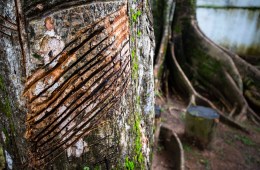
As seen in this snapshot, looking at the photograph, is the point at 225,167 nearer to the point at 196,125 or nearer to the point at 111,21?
the point at 196,125

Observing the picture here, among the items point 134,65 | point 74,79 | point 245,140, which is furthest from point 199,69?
point 74,79

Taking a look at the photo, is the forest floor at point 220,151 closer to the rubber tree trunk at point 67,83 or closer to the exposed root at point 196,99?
the exposed root at point 196,99

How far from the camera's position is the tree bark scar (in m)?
0.96

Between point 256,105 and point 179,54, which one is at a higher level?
point 179,54

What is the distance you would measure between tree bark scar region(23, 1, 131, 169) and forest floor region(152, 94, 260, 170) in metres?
3.02

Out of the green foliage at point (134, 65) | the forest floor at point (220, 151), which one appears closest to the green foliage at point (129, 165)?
the green foliage at point (134, 65)

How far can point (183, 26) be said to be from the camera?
20.8 feet

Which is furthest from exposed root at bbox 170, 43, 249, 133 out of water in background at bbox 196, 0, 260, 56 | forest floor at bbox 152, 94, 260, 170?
water in background at bbox 196, 0, 260, 56

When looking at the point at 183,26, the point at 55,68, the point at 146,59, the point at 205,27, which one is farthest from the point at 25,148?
the point at 205,27

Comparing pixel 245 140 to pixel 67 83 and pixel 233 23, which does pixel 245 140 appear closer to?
pixel 233 23

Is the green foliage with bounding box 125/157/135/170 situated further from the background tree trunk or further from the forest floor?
the background tree trunk

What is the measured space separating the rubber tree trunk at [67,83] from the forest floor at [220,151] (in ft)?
9.61

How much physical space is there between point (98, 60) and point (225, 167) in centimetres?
374

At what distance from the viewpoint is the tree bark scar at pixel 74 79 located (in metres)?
0.96
